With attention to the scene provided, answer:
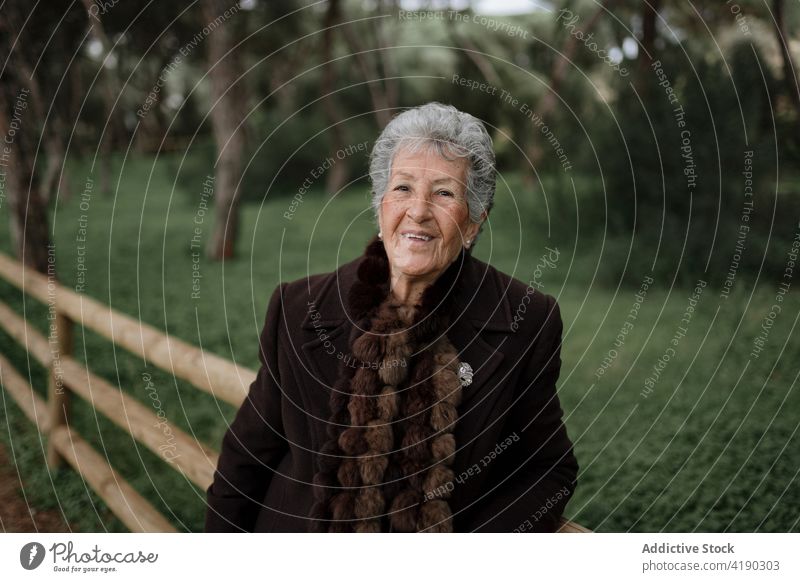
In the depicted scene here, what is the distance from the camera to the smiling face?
4.75 feet

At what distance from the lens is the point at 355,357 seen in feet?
4.86

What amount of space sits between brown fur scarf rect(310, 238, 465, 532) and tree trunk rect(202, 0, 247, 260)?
14.4ft

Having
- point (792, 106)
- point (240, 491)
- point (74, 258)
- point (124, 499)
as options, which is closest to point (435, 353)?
point (240, 491)

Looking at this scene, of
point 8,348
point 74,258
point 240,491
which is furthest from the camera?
point 74,258

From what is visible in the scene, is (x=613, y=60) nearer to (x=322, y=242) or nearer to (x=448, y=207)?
(x=322, y=242)

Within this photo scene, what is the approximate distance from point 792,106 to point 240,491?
11.9ft

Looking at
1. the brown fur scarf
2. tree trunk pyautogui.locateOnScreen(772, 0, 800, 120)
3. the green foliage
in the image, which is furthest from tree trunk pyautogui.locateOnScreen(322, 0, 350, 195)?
the brown fur scarf

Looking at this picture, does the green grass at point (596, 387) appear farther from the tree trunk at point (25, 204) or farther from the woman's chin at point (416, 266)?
the woman's chin at point (416, 266)

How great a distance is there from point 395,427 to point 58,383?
213 centimetres

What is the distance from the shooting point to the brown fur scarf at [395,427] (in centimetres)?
145

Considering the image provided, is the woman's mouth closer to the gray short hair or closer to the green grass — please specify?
the gray short hair

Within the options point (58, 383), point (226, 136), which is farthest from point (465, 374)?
point (226, 136)

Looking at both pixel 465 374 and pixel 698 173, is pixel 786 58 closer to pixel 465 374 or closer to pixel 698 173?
pixel 698 173
